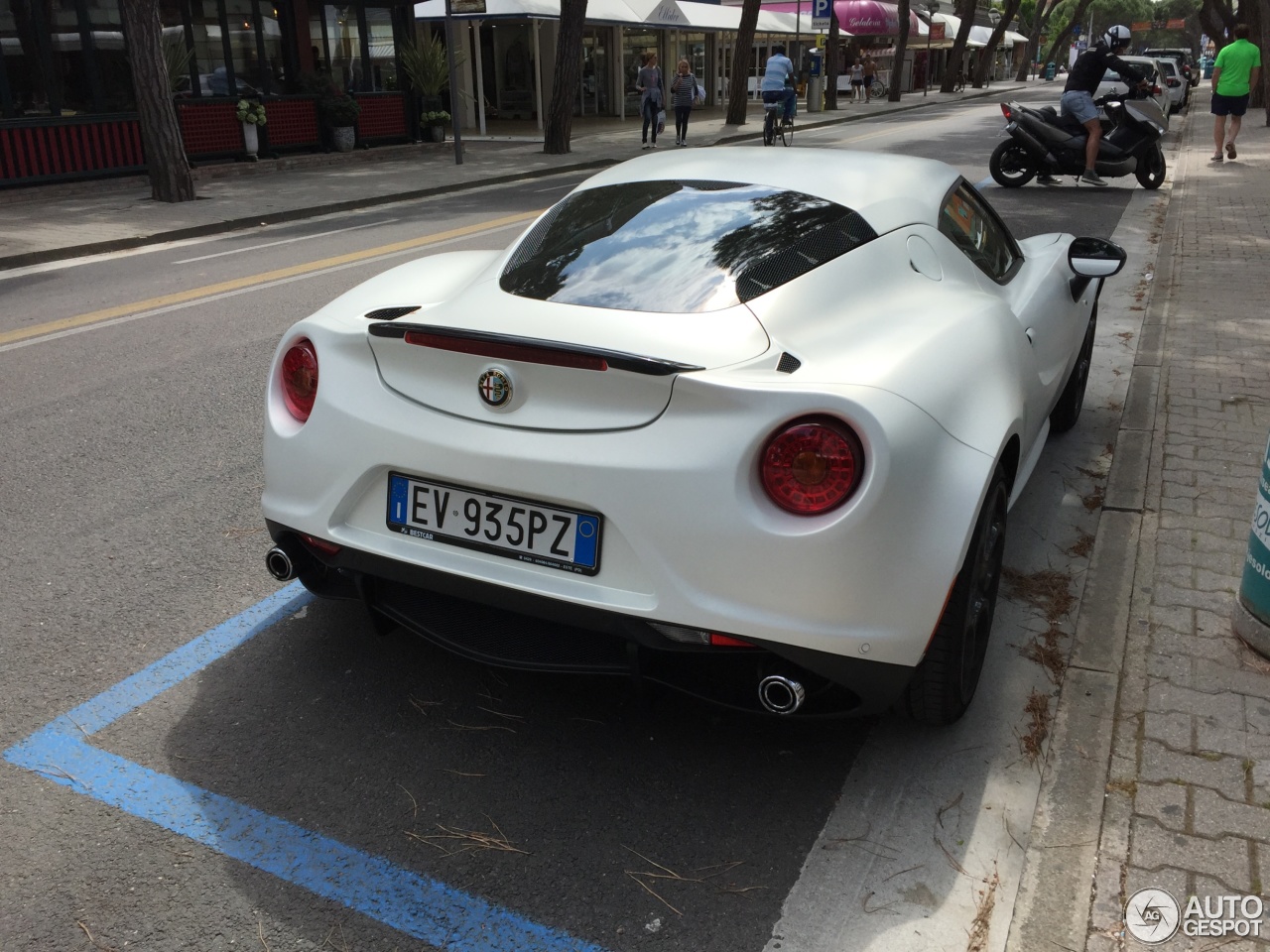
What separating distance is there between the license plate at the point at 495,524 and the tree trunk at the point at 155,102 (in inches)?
533

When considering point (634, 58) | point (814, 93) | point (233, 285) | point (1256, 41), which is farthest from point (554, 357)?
point (814, 93)

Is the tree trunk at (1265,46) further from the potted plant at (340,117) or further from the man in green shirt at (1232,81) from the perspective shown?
the potted plant at (340,117)

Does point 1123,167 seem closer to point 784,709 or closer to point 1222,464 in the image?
point 1222,464

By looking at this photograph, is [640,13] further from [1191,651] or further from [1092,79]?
[1191,651]

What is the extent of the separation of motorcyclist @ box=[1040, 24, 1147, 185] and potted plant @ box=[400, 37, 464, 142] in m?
13.5

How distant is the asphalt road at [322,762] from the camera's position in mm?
2346

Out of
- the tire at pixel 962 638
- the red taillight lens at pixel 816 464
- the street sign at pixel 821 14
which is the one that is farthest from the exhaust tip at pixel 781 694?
the street sign at pixel 821 14

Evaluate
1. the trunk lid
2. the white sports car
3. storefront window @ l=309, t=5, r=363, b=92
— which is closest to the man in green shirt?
storefront window @ l=309, t=5, r=363, b=92

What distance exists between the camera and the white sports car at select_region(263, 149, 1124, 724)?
7.89 ft

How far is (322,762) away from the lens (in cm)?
283

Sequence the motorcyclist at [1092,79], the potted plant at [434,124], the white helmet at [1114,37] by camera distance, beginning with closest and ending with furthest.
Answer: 1. the white helmet at [1114,37]
2. the motorcyclist at [1092,79]
3. the potted plant at [434,124]

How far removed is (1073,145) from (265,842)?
14295mm

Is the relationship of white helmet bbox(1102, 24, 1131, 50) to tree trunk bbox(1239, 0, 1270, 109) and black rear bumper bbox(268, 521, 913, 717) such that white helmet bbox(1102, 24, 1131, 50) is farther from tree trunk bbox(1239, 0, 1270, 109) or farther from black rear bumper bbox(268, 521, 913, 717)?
tree trunk bbox(1239, 0, 1270, 109)

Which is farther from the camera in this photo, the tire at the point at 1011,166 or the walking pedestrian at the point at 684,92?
the walking pedestrian at the point at 684,92
